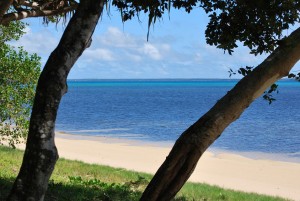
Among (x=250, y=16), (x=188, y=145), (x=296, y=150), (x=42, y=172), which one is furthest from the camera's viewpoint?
(x=296, y=150)

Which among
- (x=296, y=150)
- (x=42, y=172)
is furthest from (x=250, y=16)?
(x=296, y=150)

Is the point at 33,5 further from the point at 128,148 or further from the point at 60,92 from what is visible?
the point at 128,148

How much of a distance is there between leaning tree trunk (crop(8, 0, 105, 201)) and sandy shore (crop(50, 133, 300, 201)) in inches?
417

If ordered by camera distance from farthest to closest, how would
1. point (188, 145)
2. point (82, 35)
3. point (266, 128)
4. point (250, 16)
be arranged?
point (266, 128)
point (250, 16)
point (188, 145)
point (82, 35)

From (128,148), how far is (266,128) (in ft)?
59.1

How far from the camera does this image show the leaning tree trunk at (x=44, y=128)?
3.79 m

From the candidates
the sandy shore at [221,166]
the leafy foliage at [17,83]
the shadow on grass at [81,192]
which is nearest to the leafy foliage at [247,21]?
the shadow on grass at [81,192]

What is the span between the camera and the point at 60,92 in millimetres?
3914

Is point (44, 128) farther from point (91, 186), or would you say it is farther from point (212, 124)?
point (91, 186)

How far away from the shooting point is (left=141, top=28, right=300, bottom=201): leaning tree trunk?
4.43 metres

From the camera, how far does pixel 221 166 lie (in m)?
18.9

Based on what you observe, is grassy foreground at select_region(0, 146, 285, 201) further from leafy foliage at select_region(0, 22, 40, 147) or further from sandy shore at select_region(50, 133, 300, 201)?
sandy shore at select_region(50, 133, 300, 201)

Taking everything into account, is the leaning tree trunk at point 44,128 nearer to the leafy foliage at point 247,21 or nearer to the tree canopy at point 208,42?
the tree canopy at point 208,42

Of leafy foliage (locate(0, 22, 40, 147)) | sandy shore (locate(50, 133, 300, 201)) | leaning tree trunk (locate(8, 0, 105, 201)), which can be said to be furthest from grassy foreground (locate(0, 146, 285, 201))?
sandy shore (locate(50, 133, 300, 201))
